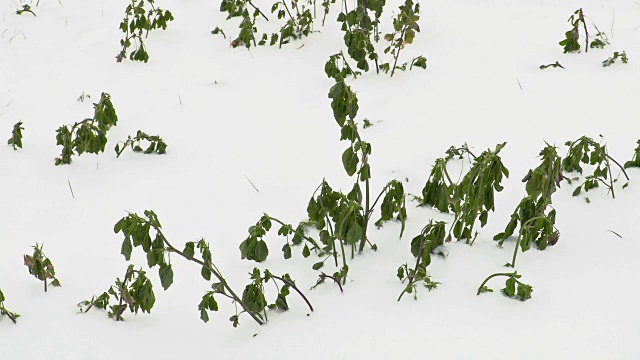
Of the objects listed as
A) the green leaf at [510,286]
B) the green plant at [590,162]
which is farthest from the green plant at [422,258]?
the green plant at [590,162]

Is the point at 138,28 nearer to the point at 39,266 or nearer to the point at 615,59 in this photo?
the point at 39,266

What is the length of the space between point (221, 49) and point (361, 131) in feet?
5.67

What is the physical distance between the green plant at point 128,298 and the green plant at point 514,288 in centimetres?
124

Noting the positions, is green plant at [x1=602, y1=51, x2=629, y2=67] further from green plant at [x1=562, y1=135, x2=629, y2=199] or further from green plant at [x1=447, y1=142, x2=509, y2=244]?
green plant at [x1=447, y1=142, x2=509, y2=244]

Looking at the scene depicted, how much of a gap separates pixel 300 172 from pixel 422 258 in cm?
115

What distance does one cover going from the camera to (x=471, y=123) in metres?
4.03

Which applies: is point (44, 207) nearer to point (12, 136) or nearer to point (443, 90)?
point (12, 136)

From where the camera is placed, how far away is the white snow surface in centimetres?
253

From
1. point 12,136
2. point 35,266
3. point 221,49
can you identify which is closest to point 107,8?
point 221,49

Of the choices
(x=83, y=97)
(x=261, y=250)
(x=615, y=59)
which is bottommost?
(x=261, y=250)

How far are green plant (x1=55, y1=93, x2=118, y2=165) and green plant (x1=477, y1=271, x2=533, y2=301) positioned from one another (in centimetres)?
219

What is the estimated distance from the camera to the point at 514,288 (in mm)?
2516

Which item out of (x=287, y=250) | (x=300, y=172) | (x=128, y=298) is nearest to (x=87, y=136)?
(x=300, y=172)

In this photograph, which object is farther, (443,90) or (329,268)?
(443,90)
